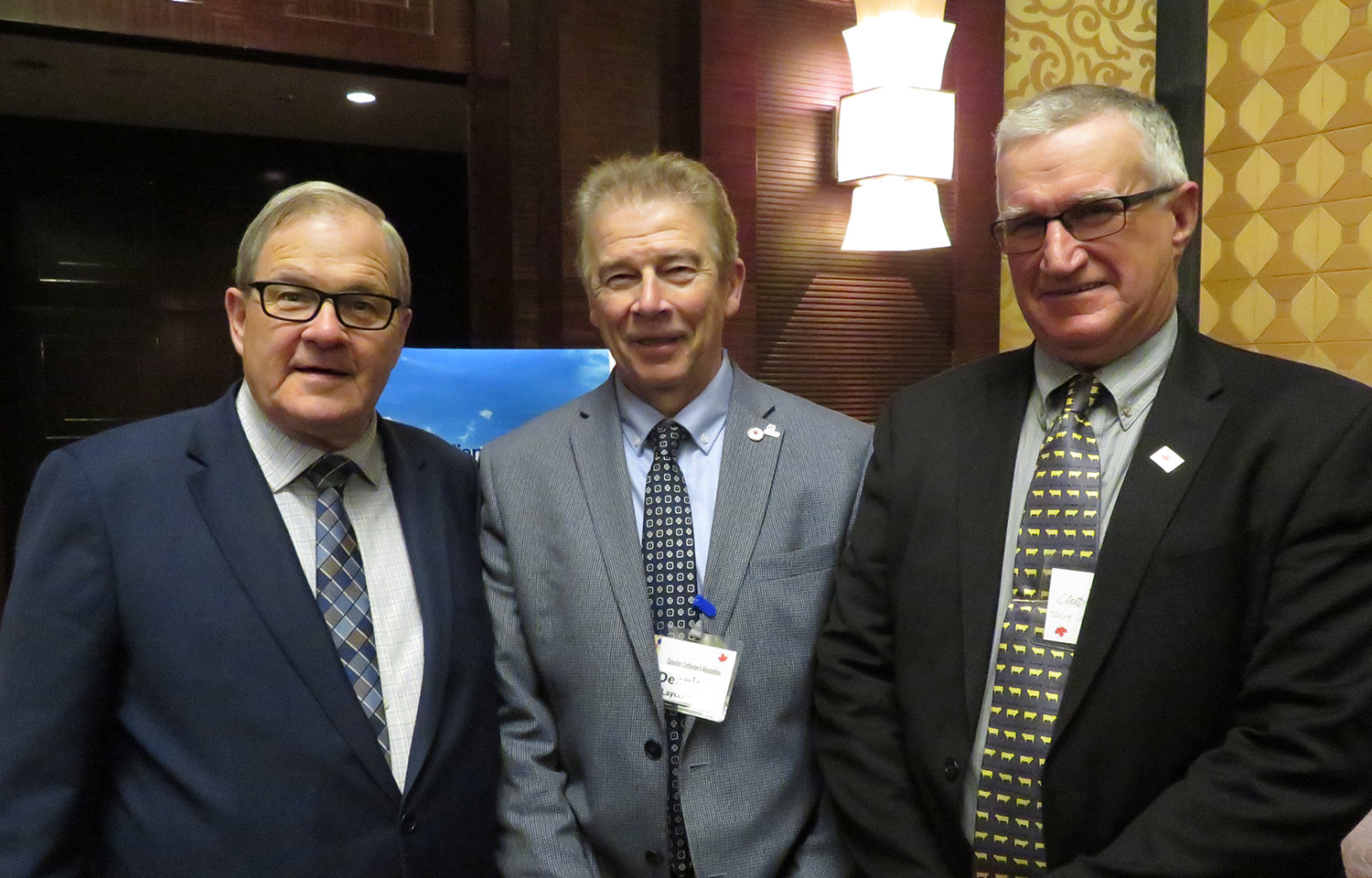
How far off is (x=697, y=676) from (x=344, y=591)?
0.58m

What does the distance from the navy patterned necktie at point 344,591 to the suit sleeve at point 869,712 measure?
70 cm

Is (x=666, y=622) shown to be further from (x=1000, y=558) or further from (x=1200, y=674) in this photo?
(x=1200, y=674)

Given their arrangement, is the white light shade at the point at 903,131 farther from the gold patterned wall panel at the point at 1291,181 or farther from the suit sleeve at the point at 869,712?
the suit sleeve at the point at 869,712

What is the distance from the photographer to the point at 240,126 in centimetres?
721

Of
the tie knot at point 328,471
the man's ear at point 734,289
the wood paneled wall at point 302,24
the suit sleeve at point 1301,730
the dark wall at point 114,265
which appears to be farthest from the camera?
the dark wall at point 114,265

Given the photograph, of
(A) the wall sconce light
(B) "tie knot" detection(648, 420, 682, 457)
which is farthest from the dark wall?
(B) "tie knot" detection(648, 420, 682, 457)

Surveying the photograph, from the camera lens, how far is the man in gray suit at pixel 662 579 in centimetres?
169

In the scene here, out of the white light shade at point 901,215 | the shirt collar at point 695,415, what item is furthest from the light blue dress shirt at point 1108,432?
the white light shade at point 901,215

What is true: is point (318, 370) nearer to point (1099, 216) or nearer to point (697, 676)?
point (697, 676)

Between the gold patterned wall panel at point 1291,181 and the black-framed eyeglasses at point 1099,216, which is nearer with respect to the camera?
the black-framed eyeglasses at point 1099,216

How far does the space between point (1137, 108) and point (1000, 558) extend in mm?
692

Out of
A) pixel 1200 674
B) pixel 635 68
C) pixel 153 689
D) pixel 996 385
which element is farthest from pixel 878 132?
pixel 153 689

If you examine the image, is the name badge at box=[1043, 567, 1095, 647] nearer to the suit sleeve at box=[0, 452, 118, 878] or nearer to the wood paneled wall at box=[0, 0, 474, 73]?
the suit sleeve at box=[0, 452, 118, 878]

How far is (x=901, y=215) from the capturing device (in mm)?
3656
